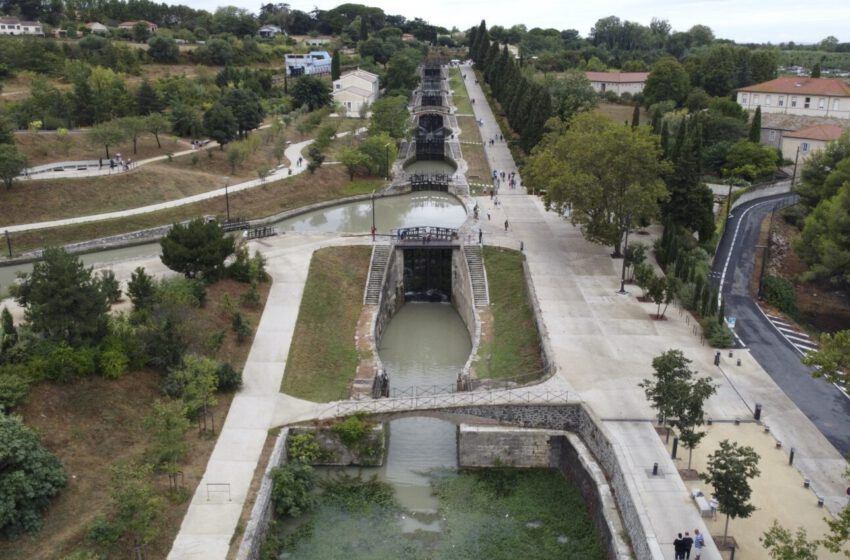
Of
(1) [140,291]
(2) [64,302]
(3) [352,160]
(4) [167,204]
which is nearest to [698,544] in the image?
(2) [64,302]

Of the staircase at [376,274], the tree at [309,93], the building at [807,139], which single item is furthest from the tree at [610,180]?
the tree at [309,93]

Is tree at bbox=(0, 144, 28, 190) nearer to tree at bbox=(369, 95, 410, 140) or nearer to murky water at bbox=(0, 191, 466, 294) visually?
murky water at bbox=(0, 191, 466, 294)

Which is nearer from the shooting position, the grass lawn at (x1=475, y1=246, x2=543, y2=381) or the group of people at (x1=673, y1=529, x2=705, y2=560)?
the group of people at (x1=673, y1=529, x2=705, y2=560)

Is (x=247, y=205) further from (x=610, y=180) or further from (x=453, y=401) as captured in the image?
(x=453, y=401)

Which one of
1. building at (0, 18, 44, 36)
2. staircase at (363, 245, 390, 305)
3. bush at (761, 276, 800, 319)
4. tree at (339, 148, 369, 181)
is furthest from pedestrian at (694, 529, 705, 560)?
building at (0, 18, 44, 36)

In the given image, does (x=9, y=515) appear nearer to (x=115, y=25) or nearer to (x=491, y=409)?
(x=491, y=409)

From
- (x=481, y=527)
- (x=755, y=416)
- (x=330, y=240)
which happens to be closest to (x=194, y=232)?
(x=330, y=240)
